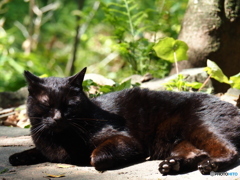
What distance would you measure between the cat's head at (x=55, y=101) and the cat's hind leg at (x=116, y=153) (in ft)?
Answer: 1.10

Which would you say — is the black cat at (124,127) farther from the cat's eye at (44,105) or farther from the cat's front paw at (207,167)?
the cat's front paw at (207,167)

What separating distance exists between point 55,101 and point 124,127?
63 centimetres

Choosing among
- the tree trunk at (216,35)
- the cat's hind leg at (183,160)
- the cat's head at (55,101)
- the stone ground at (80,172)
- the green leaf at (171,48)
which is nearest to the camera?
the stone ground at (80,172)

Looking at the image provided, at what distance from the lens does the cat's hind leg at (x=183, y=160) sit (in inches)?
101

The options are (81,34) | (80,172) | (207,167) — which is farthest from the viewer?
(81,34)

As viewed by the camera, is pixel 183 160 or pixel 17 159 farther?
pixel 17 159

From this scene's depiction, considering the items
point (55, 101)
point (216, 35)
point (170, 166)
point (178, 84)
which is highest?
point (55, 101)

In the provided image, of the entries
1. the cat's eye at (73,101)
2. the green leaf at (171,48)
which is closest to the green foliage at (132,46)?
the green leaf at (171,48)

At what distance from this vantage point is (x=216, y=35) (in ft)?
16.1

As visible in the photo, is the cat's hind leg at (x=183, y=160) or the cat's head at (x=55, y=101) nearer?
the cat's hind leg at (x=183, y=160)

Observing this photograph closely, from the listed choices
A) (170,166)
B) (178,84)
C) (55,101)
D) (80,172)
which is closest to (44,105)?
(55,101)

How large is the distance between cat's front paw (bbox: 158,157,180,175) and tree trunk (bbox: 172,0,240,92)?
8.04 feet

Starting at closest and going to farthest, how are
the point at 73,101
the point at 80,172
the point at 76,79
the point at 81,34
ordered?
the point at 80,172 → the point at 73,101 → the point at 76,79 → the point at 81,34

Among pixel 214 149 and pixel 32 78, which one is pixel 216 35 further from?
pixel 32 78
